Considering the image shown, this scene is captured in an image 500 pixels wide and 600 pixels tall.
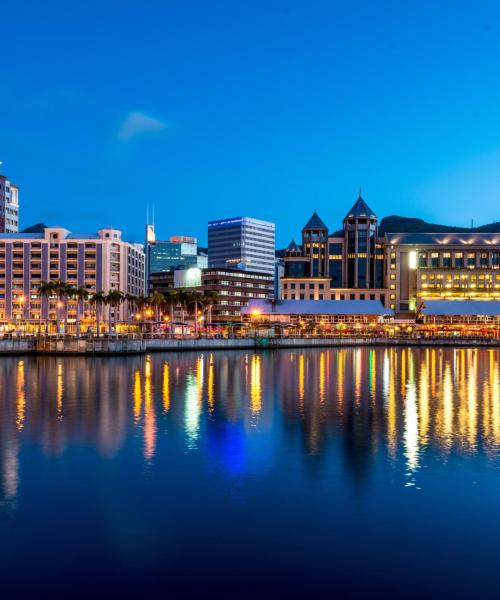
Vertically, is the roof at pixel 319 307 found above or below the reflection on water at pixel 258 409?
above

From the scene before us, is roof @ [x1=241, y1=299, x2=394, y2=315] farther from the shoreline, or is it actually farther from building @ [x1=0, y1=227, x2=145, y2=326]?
building @ [x1=0, y1=227, x2=145, y2=326]

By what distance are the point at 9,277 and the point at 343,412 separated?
162m

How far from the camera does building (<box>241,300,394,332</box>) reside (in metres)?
187

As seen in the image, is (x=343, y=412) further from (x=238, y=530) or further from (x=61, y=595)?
(x=61, y=595)

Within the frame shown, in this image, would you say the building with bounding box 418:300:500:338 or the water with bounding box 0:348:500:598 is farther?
the building with bounding box 418:300:500:338

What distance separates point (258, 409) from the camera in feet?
171

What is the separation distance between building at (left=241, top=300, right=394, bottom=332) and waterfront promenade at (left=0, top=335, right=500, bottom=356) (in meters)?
15.2

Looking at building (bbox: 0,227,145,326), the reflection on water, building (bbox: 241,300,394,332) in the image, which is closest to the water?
the reflection on water

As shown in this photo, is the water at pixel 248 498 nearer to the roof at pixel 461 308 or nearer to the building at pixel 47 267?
the roof at pixel 461 308

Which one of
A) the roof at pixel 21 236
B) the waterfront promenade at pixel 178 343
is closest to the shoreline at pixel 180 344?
the waterfront promenade at pixel 178 343

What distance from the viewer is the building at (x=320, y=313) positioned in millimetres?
186625

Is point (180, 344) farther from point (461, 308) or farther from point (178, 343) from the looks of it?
point (461, 308)

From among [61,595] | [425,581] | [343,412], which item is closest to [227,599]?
[61,595]

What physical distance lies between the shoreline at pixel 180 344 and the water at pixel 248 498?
197 ft
